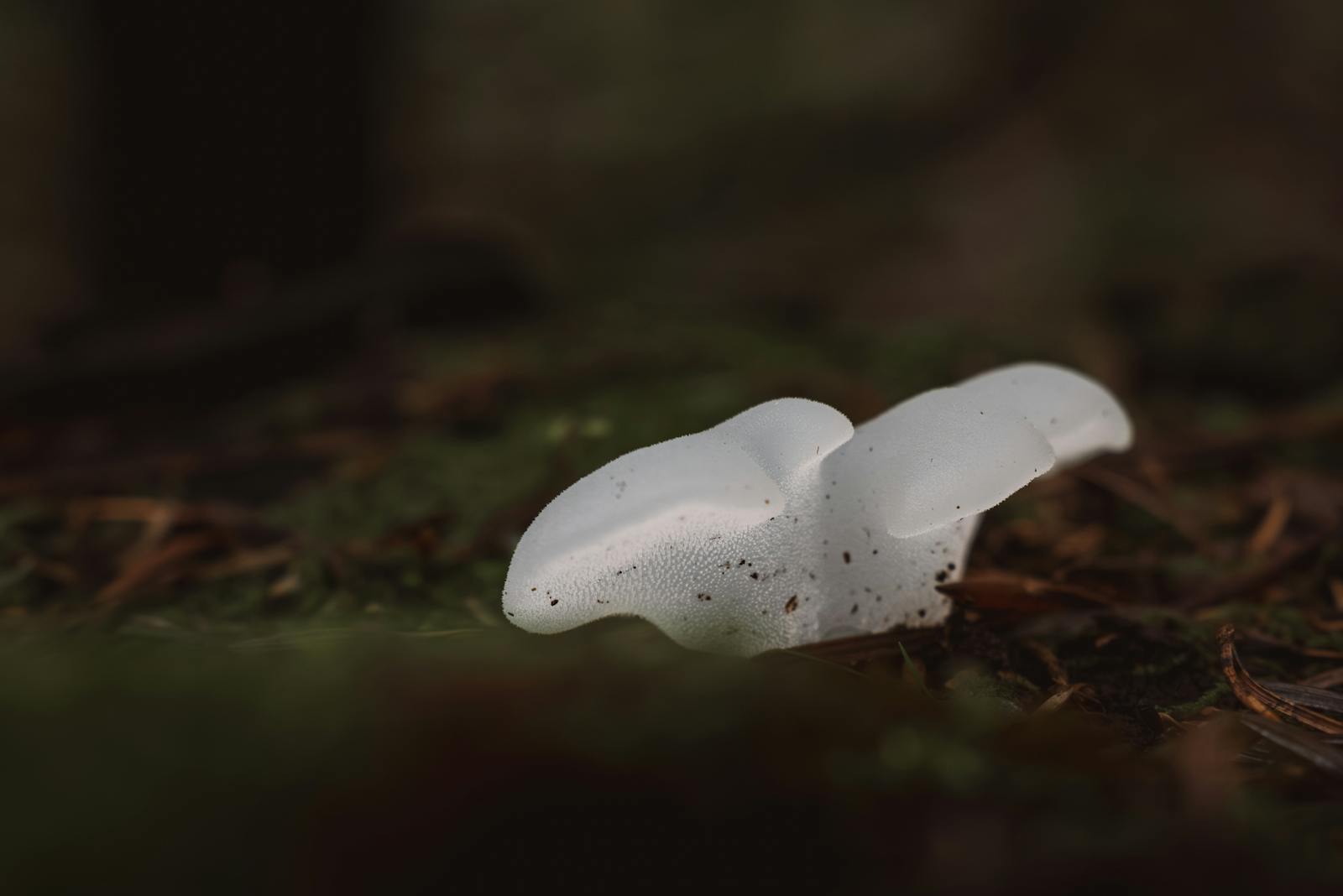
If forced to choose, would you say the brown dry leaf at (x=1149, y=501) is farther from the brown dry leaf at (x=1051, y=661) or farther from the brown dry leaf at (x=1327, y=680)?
the brown dry leaf at (x=1051, y=661)

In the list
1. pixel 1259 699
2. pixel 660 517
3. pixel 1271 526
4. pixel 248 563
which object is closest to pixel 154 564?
pixel 248 563

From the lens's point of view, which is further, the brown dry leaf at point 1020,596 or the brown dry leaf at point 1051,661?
the brown dry leaf at point 1020,596

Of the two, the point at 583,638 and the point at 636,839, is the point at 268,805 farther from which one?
the point at 583,638

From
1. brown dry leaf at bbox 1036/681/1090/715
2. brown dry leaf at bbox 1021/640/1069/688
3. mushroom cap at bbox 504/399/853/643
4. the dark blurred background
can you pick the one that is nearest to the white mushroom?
mushroom cap at bbox 504/399/853/643

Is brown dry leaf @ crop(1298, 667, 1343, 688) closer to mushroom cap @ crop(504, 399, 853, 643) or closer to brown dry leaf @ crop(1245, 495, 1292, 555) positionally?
brown dry leaf @ crop(1245, 495, 1292, 555)

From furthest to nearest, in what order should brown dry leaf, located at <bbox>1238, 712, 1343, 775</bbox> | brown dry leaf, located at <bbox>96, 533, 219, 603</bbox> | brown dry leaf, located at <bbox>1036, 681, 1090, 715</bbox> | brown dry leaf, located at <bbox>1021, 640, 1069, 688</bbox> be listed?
brown dry leaf, located at <bbox>96, 533, 219, 603</bbox>, brown dry leaf, located at <bbox>1021, 640, 1069, 688</bbox>, brown dry leaf, located at <bbox>1036, 681, 1090, 715</bbox>, brown dry leaf, located at <bbox>1238, 712, 1343, 775</bbox>

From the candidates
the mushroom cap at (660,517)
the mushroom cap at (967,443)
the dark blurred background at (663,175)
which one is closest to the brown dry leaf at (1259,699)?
the mushroom cap at (967,443)
